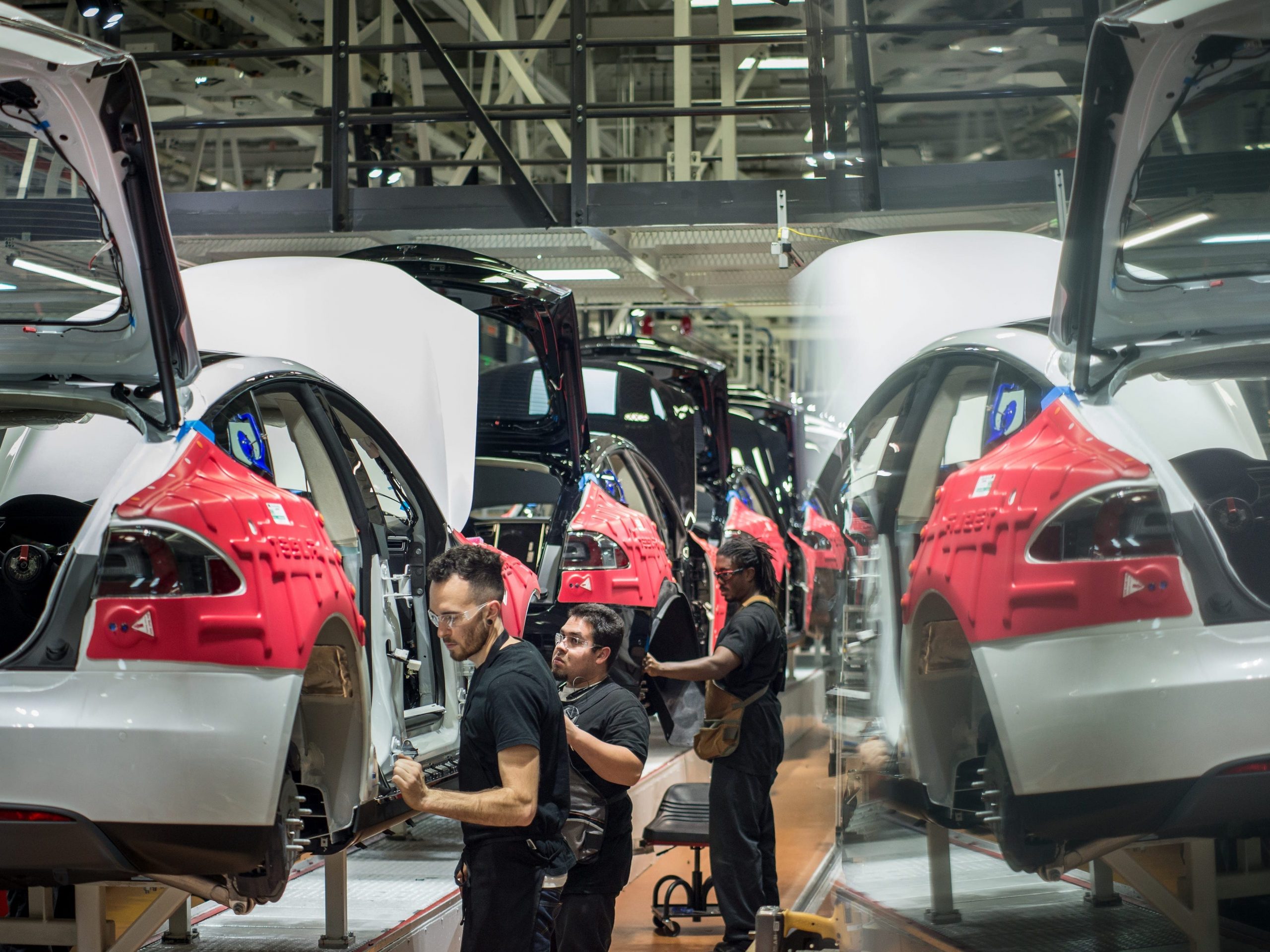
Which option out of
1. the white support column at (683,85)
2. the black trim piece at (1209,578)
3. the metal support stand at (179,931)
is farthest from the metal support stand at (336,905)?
the white support column at (683,85)

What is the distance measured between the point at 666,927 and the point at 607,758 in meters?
2.18

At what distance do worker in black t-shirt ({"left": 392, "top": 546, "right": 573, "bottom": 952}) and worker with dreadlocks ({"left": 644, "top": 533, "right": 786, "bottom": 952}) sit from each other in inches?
71.5

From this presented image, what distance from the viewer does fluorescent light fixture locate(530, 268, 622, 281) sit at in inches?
329

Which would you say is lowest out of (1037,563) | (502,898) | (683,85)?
(502,898)

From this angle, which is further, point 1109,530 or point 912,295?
point 912,295

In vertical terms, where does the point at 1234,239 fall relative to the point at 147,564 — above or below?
above

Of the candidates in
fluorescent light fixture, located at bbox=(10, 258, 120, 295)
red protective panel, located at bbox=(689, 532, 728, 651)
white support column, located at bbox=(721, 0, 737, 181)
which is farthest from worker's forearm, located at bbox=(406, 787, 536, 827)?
white support column, located at bbox=(721, 0, 737, 181)

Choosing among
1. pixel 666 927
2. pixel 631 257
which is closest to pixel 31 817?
pixel 666 927

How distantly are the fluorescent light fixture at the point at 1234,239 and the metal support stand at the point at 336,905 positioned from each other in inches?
126

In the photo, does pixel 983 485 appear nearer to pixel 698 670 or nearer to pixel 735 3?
pixel 698 670

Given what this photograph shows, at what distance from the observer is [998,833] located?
1954 millimetres

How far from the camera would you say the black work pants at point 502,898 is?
9.96ft

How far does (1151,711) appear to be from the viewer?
6.01ft

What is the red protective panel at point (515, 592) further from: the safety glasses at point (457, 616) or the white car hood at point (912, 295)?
the white car hood at point (912, 295)
